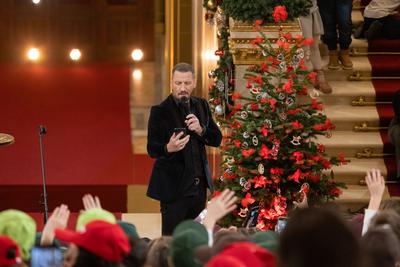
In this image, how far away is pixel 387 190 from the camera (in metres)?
10.2

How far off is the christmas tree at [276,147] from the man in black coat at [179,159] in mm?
869

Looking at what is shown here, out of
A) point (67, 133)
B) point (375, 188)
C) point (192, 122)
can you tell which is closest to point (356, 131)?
point (192, 122)

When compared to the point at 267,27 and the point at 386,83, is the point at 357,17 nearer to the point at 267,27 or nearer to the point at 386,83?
the point at 386,83

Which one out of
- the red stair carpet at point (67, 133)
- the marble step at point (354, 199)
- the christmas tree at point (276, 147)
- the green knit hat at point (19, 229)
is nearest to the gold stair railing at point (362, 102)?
the marble step at point (354, 199)

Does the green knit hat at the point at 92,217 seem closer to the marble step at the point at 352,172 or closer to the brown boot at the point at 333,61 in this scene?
the marble step at the point at 352,172

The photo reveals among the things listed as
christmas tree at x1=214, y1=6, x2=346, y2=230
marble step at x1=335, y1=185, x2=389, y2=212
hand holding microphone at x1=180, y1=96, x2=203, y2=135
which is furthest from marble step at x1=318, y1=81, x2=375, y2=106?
hand holding microphone at x1=180, y1=96, x2=203, y2=135

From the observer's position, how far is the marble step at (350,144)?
34.1ft

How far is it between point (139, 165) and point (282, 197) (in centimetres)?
501

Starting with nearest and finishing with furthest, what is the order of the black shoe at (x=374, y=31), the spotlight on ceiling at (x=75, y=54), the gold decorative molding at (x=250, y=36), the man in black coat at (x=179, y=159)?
the man in black coat at (x=179, y=159), the gold decorative molding at (x=250, y=36), the black shoe at (x=374, y=31), the spotlight on ceiling at (x=75, y=54)

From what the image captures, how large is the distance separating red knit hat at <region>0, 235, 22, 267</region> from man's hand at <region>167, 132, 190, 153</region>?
2985 mm

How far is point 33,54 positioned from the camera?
16469mm

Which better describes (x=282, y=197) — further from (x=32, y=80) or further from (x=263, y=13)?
(x=32, y=80)

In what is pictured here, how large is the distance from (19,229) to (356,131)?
631cm

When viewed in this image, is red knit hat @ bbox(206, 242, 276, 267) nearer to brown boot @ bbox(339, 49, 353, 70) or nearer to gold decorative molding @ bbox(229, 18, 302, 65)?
gold decorative molding @ bbox(229, 18, 302, 65)
